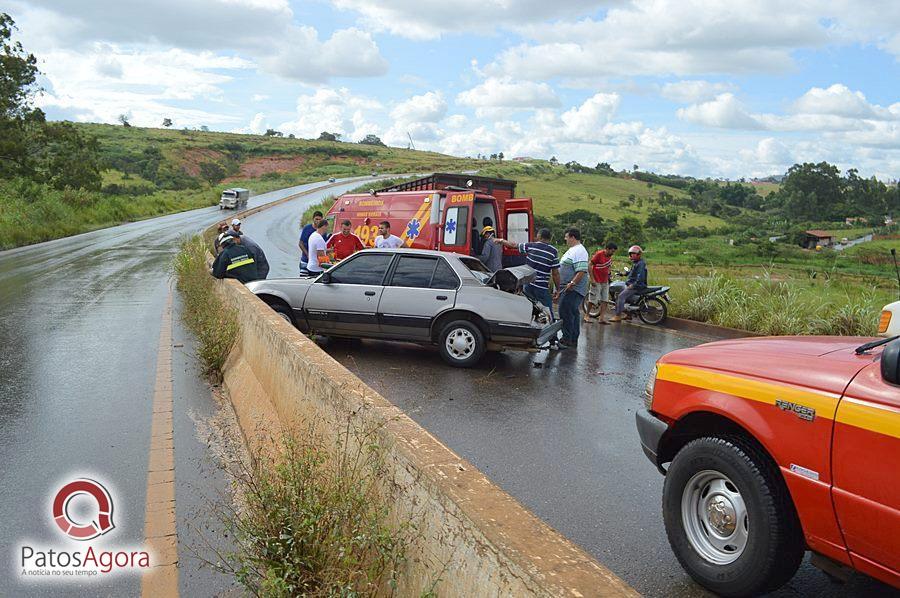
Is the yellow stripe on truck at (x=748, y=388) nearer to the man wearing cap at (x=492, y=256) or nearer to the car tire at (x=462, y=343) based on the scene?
the car tire at (x=462, y=343)

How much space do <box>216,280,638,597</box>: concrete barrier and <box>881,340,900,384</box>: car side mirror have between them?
1471 millimetres

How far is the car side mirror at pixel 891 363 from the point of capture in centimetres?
282

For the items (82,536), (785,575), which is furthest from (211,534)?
(785,575)

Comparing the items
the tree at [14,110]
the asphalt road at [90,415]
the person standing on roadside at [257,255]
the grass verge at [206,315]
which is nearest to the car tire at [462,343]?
the grass verge at [206,315]

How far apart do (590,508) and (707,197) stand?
99.8 m

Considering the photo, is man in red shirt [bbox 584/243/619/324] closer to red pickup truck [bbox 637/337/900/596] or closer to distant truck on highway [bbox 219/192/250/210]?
red pickup truck [bbox 637/337/900/596]

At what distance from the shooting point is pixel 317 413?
455 centimetres

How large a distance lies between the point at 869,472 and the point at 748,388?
71 cm

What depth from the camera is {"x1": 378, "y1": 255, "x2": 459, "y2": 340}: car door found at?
900 cm

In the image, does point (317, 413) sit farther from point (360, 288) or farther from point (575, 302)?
point (575, 302)

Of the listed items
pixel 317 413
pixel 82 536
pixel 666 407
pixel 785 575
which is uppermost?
pixel 666 407

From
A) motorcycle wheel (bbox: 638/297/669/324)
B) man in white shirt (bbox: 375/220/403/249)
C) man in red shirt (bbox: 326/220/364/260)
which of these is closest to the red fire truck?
man in white shirt (bbox: 375/220/403/249)

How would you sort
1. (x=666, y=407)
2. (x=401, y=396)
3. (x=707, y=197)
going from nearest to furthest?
(x=666, y=407)
(x=401, y=396)
(x=707, y=197)

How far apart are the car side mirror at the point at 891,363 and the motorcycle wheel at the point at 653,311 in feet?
35.0
